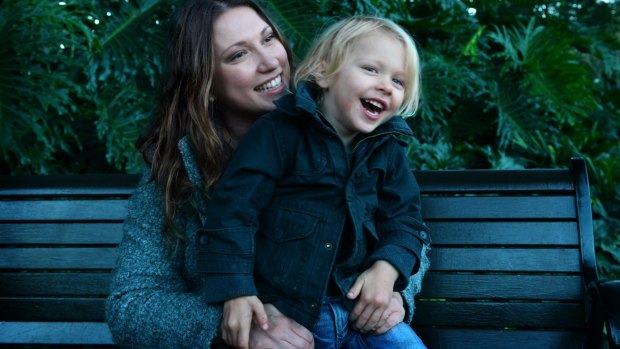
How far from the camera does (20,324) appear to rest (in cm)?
266

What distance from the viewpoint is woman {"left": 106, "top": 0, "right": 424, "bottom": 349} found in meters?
1.87

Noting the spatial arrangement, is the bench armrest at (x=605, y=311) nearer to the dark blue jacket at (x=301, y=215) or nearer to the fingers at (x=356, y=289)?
the dark blue jacket at (x=301, y=215)

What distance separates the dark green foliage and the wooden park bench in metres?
0.88

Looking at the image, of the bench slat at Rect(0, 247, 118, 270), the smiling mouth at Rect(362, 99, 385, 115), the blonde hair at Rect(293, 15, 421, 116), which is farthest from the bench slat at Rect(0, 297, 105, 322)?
the smiling mouth at Rect(362, 99, 385, 115)

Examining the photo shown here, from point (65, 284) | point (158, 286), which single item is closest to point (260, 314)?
point (158, 286)

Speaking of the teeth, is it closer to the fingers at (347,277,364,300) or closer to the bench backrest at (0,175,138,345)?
the fingers at (347,277,364,300)

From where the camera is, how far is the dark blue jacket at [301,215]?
175cm

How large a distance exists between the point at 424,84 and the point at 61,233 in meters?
2.11

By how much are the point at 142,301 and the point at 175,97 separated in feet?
1.94

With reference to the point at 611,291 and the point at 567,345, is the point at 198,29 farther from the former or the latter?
the point at 567,345

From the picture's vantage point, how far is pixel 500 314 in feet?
8.09

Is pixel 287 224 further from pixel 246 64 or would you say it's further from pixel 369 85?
pixel 246 64

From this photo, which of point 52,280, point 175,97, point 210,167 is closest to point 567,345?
point 210,167

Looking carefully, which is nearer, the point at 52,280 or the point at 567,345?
the point at 567,345
